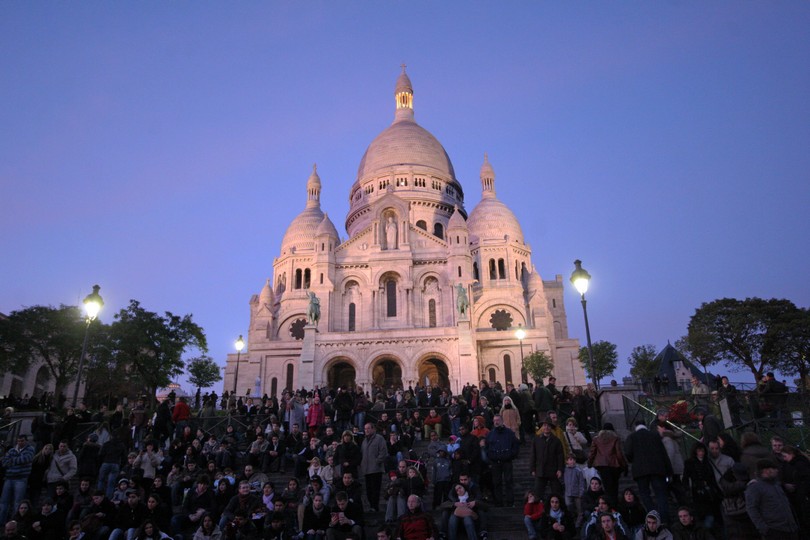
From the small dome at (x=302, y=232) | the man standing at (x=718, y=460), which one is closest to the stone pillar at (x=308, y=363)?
the small dome at (x=302, y=232)

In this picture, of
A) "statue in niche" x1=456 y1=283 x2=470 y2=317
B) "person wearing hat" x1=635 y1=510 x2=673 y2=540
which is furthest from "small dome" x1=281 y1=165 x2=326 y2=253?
"person wearing hat" x1=635 y1=510 x2=673 y2=540

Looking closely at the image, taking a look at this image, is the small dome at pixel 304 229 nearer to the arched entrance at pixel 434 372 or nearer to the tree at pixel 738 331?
the arched entrance at pixel 434 372

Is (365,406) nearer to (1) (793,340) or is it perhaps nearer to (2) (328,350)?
(2) (328,350)

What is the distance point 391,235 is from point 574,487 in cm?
3841

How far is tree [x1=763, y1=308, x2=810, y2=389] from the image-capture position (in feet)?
150

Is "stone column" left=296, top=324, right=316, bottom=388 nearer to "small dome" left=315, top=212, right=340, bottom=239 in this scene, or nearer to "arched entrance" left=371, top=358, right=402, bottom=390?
"arched entrance" left=371, top=358, right=402, bottom=390

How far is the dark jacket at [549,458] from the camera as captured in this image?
40.5ft

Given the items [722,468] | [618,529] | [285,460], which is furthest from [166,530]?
[722,468]

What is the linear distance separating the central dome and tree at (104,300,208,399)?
31.7 metres

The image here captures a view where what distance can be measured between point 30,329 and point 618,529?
Result: 121 feet

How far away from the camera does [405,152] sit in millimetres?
65500

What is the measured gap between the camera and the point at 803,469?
9.52 m

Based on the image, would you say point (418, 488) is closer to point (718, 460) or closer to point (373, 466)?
point (373, 466)

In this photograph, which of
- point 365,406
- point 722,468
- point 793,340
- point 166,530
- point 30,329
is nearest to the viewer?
point 722,468
